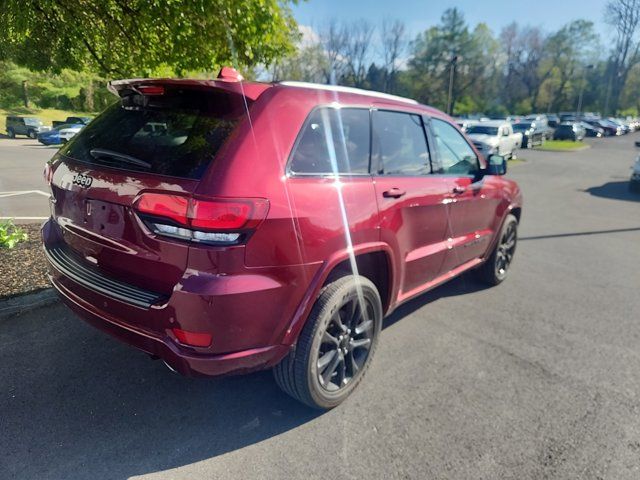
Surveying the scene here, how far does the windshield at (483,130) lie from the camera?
19609mm

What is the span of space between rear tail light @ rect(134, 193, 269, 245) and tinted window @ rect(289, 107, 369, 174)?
38cm

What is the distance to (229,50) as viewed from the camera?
5.09 metres

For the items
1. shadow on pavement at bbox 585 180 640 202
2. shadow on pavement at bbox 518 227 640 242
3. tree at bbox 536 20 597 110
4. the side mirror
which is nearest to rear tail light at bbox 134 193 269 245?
the side mirror

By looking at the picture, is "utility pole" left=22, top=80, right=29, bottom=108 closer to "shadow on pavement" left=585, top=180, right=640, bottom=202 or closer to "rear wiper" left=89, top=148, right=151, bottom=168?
"shadow on pavement" left=585, top=180, right=640, bottom=202

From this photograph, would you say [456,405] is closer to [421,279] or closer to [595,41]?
[421,279]

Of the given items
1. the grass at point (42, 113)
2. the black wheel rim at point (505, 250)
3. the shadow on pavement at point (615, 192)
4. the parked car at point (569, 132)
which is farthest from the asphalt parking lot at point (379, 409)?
the grass at point (42, 113)

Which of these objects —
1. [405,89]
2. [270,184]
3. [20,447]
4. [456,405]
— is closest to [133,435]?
[20,447]

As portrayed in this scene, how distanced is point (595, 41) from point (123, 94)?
86.1 meters

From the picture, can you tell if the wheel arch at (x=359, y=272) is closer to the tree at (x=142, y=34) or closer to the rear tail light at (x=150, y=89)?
the rear tail light at (x=150, y=89)

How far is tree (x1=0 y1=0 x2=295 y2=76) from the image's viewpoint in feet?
13.9

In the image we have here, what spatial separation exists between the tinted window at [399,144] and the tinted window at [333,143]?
13 cm

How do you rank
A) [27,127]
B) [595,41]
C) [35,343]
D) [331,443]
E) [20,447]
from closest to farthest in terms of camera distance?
[20,447] → [331,443] → [35,343] → [27,127] → [595,41]

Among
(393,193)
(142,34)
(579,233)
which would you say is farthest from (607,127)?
(393,193)

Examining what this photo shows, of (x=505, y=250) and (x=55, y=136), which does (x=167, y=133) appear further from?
(x=55, y=136)
